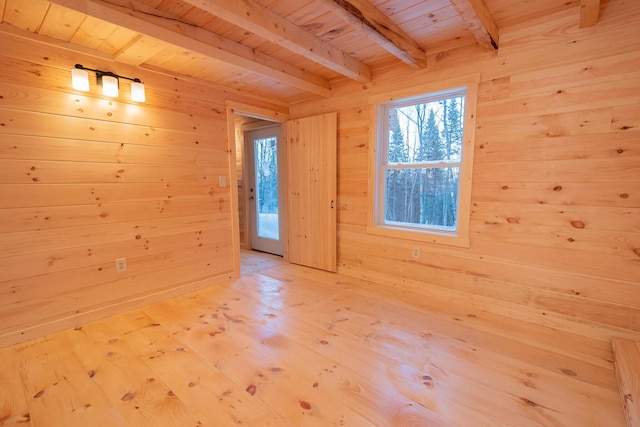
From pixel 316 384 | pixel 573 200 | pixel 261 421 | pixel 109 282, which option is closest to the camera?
pixel 261 421

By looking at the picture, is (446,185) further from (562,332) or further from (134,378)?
(134,378)

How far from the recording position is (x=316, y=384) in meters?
1.63

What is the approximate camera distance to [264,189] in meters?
4.69

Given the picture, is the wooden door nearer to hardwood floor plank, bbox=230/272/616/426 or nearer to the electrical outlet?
hardwood floor plank, bbox=230/272/616/426

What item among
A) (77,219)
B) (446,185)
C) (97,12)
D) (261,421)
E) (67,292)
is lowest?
(261,421)

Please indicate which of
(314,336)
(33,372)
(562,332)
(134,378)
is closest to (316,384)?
(314,336)

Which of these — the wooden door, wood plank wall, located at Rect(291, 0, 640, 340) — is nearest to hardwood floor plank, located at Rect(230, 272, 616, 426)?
wood plank wall, located at Rect(291, 0, 640, 340)

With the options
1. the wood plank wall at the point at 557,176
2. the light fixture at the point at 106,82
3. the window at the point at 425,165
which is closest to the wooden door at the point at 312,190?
the window at the point at 425,165

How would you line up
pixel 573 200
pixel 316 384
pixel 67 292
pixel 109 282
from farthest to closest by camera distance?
pixel 109 282 → pixel 67 292 → pixel 573 200 → pixel 316 384

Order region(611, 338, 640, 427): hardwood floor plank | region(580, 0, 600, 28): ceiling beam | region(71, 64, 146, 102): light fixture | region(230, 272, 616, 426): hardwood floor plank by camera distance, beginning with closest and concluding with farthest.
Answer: region(611, 338, 640, 427): hardwood floor plank → region(230, 272, 616, 426): hardwood floor plank → region(580, 0, 600, 28): ceiling beam → region(71, 64, 146, 102): light fixture

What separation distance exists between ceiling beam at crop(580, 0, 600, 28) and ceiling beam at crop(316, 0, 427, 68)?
3.55 feet

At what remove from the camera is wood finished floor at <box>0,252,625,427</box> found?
1423mm

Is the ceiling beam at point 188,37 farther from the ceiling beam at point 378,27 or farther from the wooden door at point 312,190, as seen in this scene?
the ceiling beam at point 378,27

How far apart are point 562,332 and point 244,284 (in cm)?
293
